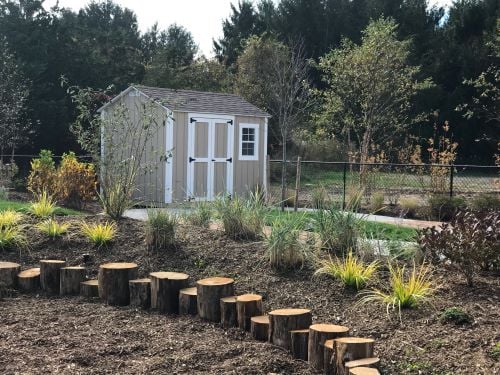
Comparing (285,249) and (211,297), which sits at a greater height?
(285,249)

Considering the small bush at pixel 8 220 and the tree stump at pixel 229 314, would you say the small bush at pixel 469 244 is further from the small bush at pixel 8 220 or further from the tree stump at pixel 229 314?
the small bush at pixel 8 220

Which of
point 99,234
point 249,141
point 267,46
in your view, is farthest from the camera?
point 267,46

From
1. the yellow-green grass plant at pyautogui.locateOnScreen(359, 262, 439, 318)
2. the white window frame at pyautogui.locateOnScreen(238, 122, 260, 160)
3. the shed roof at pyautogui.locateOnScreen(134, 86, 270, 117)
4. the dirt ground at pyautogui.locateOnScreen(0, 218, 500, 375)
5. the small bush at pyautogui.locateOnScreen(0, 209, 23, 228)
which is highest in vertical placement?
the shed roof at pyautogui.locateOnScreen(134, 86, 270, 117)

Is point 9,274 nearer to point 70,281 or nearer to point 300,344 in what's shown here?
point 70,281

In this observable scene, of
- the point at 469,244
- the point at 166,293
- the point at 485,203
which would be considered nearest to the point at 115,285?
the point at 166,293

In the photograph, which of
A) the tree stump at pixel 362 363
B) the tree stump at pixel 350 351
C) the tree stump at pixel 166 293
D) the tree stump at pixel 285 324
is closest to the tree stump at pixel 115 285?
the tree stump at pixel 166 293

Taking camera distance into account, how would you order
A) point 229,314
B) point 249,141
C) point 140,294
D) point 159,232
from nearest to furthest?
point 229,314
point 140,294
point 159,232
point 249,141

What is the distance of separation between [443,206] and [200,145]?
5.63 meters

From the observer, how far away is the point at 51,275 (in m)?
5.34

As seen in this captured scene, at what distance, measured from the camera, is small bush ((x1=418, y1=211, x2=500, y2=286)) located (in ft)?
15.1

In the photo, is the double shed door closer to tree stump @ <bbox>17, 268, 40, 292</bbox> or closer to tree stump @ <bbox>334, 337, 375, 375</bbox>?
tree stump @ <bbox>17, 268, 40, 292</bbox>

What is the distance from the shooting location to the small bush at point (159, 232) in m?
5.96

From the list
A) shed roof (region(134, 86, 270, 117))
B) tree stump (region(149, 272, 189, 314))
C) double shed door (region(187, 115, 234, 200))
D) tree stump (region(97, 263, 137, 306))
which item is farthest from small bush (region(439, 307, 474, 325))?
shed roof (region(134, 86, 270, 117))

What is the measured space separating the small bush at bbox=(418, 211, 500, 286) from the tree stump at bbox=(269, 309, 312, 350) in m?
1.50
